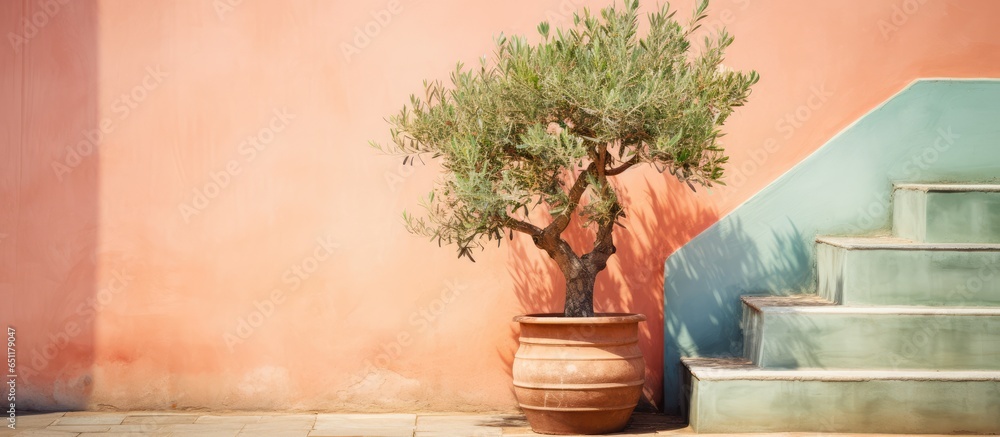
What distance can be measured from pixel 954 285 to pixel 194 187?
371 centimetres

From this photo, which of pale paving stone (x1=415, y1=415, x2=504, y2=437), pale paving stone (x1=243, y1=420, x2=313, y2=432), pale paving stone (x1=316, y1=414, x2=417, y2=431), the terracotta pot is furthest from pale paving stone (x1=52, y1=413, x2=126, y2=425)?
the terracotta pot

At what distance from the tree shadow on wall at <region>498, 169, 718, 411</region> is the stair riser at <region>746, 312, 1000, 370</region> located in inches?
29.8

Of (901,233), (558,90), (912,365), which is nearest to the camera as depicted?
(558,90)

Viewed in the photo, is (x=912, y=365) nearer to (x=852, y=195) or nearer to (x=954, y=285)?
(x=954, y=285)

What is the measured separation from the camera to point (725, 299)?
16.0ft

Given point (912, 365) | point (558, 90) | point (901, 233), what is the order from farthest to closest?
point (901, 233), point (912, 365), point (558, 90)

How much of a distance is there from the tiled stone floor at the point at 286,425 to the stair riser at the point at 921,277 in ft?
→ 3.42

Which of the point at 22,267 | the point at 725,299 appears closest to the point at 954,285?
the point at 725,299

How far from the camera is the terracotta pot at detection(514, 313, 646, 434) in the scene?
4.25m

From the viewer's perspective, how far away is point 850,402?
4.14 metres

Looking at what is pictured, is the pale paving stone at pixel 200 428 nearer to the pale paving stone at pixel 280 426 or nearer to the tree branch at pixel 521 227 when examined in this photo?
the pale paving stone at pixel 280 426

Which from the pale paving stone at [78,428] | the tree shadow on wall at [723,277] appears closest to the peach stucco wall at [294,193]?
the tree shadow on wall at [723,277]

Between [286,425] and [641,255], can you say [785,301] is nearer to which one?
[641,255]

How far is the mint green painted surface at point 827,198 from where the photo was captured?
192 inches
